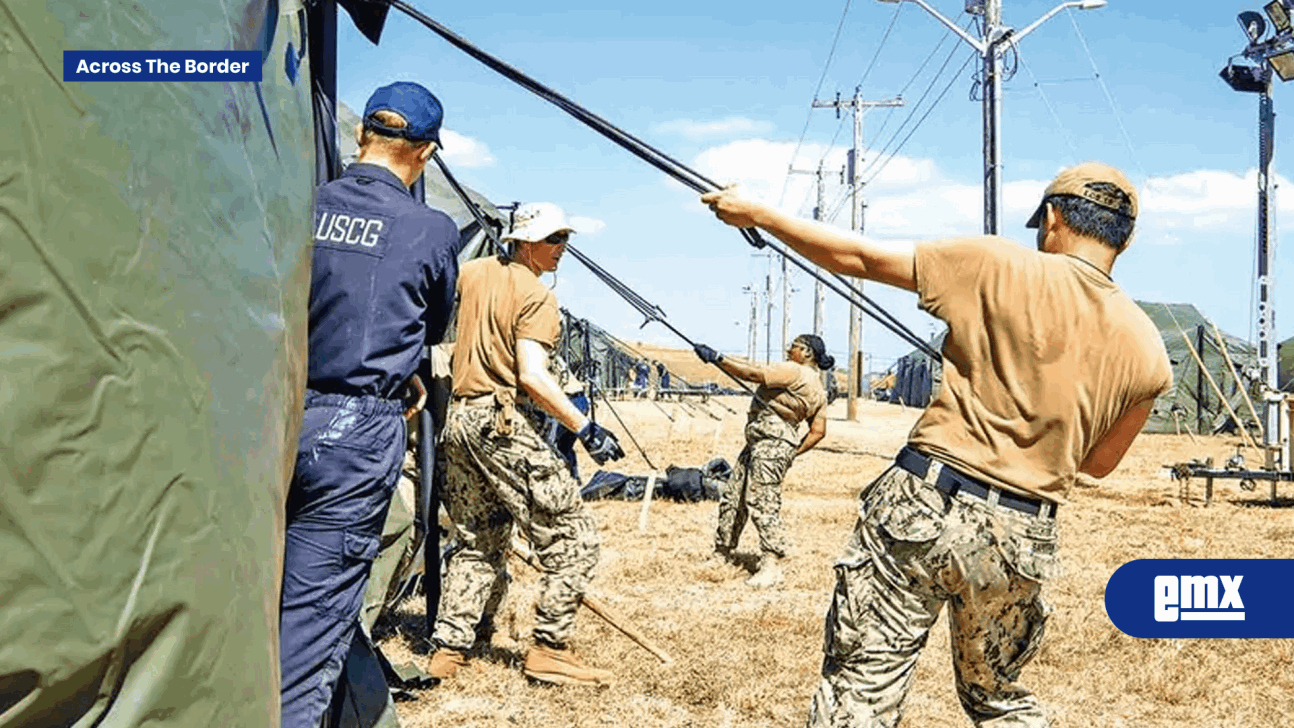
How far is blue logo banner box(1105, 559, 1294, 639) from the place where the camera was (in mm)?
A: 6211

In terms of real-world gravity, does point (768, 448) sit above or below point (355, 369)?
below

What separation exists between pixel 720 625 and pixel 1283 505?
33.0 feet

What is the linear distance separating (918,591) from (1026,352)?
715 millimetres

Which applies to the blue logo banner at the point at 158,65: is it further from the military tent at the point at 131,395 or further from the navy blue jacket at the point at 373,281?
the navy blue jacket at the point at 373,281

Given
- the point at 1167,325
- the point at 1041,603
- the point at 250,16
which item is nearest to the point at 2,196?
the point at 250,16

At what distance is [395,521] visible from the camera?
16.0 feet

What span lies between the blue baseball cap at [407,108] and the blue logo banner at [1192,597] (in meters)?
5.01

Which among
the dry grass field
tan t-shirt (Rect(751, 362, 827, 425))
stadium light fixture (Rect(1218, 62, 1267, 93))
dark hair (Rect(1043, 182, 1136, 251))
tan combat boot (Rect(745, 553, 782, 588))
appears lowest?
the dry grass field

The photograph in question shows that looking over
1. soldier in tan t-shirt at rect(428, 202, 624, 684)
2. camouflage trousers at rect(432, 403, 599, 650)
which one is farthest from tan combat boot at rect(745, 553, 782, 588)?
camouflage trousers at rect(432, 403, 599, 650)

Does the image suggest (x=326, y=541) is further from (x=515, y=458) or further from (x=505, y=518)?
(x=505, y=518)

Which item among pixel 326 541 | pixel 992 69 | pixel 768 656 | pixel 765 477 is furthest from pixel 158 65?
pixel 992 69

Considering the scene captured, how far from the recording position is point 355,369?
2758 mm

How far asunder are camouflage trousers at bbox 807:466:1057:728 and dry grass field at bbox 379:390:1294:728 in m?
1.59

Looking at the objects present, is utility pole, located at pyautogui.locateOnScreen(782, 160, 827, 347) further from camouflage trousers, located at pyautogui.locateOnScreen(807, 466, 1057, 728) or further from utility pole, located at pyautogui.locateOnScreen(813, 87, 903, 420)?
camouflage trousers, located at pyautogui.locateOnScreen(807, 466, 1057, 728)
